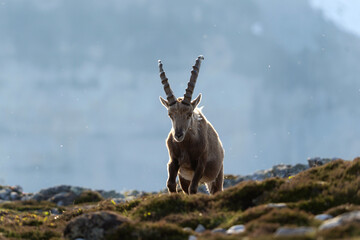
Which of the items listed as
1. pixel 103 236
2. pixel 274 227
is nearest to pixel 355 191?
pixel 274 227

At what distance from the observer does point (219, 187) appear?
65.4 feet

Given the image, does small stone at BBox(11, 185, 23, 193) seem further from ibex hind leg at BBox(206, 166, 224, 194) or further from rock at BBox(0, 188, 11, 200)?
ibex hind leg at BBox(206, 166, 224, 194)

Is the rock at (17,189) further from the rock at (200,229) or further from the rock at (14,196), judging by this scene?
the rock at (200,229)

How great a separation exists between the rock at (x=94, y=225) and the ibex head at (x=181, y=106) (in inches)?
211

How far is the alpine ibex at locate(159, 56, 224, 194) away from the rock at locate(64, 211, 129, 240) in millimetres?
5368

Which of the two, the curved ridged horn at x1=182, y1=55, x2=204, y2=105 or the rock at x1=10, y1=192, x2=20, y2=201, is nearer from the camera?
the curved ridged horn at x1=182, y1=55, x2=204, y2=105

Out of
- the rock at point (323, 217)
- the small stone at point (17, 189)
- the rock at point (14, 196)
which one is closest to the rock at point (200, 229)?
the rock at point (323, 217)

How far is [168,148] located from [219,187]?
3.96m

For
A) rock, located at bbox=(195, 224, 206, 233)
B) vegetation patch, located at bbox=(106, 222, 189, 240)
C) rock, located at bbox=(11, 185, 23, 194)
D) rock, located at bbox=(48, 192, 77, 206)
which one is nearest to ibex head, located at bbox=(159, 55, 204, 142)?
rock, located at bbox=(195, 224, 206, 233)

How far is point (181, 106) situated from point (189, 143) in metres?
1.40

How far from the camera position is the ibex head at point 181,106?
16031 millimetres

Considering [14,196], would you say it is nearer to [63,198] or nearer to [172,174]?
[63,198]

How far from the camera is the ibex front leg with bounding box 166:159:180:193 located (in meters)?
16.3

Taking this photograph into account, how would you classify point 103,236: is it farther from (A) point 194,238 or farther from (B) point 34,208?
(B) point 34,208
